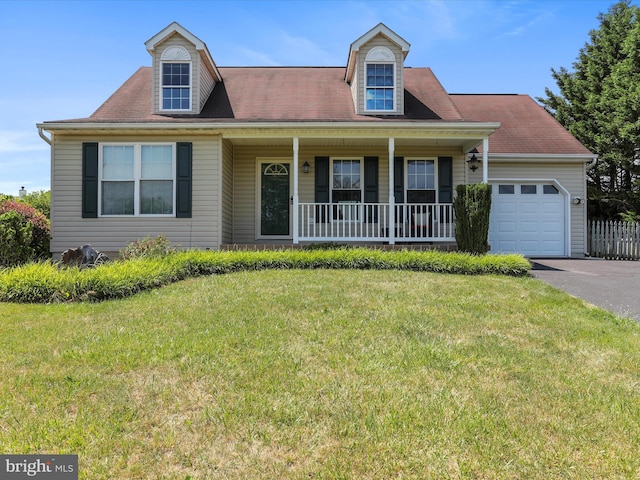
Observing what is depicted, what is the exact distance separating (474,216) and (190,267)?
6322 millimetres

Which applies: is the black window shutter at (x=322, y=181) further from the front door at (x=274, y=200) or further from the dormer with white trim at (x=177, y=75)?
the dormer with white trim at (x=177, y=75)

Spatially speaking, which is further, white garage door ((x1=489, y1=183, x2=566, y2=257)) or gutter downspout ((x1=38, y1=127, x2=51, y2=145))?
white garage door ((x1=489, y1=183, x2=566, y2=257))

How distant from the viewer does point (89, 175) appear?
30.7 feet

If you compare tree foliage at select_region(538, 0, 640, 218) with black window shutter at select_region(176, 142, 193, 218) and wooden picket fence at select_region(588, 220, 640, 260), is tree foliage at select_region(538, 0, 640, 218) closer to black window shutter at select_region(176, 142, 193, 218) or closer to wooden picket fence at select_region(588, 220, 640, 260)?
wooden picket fence at select_region(588, 220, 640, 260)

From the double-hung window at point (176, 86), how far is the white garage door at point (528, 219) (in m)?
9.36

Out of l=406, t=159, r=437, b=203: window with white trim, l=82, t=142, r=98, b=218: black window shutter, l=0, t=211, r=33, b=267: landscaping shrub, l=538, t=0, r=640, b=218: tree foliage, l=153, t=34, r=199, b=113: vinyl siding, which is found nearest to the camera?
l=0, t=211, r=33, b=267: landscaping shrub

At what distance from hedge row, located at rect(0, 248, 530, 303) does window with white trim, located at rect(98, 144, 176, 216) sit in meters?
2.46

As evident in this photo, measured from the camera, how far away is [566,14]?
9.26m

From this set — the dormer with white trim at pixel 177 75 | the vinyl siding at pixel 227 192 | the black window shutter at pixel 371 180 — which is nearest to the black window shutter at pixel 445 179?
the black window shutter at pixel 371 180

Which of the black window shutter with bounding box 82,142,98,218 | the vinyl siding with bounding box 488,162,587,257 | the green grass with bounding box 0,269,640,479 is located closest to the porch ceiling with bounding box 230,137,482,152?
the vinyl siding with bounding box 488,162,587,257

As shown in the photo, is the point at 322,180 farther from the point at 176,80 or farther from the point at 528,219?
the point at 528,219

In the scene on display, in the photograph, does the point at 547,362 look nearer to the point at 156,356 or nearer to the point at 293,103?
the point at 156,356

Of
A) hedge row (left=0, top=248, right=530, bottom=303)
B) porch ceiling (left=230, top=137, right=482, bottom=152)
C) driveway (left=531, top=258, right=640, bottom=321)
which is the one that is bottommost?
driveway (left=531, top=258, right=640, bottom=321)

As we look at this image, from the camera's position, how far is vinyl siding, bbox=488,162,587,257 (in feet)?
38.2
